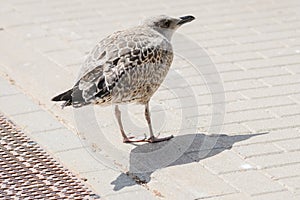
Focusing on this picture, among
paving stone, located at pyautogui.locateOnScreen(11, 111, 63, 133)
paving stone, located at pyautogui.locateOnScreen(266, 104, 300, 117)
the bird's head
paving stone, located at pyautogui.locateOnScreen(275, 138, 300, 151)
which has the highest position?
the bird's head

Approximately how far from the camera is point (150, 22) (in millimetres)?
6801

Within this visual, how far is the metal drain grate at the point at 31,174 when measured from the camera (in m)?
5.91

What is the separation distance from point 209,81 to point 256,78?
46 centimetres

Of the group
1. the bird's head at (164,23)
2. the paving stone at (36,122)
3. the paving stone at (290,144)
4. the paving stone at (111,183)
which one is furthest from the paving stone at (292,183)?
the paving stone at (36,122)

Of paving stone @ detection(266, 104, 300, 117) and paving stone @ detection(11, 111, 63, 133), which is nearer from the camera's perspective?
paving stone @ detection(11, 111, 63, 133)

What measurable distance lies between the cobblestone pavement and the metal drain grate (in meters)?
0.10

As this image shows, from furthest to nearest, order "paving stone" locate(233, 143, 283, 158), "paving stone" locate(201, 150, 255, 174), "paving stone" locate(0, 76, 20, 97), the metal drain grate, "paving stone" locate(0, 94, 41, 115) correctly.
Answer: "paving stone" locate(0, 76, 20, 97) < "paving stone" locate(0, 94, 41, 115) < "paving stone" locate(233, 143, 283, 158) < "paving stone" locate(201, 150, 255, 174) < the metal drain grate

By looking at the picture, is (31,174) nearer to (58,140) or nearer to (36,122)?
(58,140)

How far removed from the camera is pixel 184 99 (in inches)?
292

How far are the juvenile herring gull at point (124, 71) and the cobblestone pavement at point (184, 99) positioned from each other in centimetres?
43

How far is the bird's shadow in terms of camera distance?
611 cm

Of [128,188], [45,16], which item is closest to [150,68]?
[128,188]

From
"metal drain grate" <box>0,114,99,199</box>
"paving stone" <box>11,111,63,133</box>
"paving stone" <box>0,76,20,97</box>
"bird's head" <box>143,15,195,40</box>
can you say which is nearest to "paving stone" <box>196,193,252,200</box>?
"metal drain grate" <box>0,114,99,199</box>

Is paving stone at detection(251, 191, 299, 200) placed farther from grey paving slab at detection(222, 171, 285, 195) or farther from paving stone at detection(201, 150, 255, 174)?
paving stone at detection(201, 150, 255, 174)
